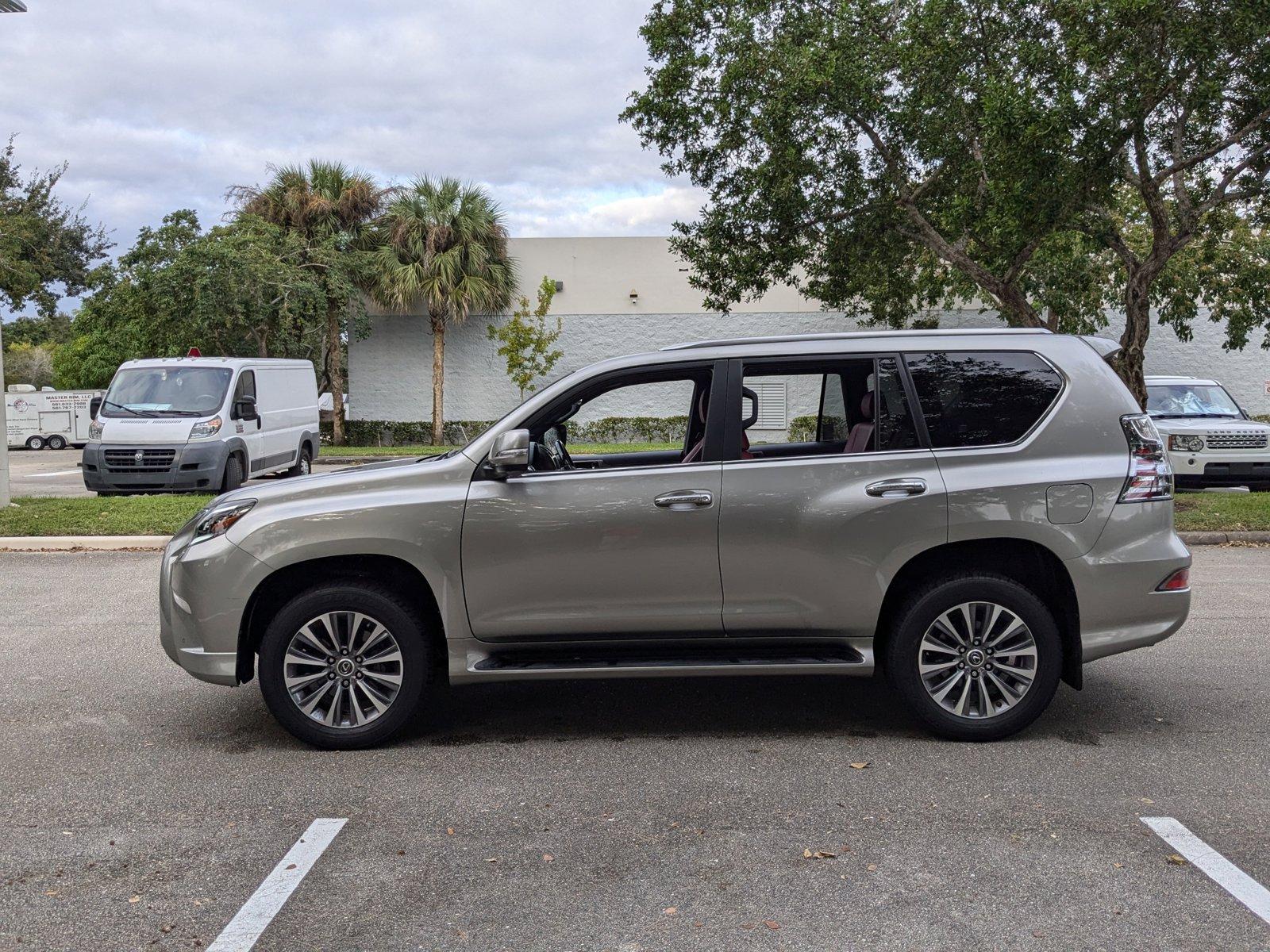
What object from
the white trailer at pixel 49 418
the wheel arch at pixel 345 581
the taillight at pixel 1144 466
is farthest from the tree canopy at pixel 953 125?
the white trailer at pixel 49 418

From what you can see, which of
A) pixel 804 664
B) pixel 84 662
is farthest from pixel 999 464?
pixel 84 662

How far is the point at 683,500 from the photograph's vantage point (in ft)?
16.8

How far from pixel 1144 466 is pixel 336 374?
29.8 m

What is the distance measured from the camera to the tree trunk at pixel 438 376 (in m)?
31.5

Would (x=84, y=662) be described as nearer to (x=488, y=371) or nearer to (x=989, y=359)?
(x=989, y=359)

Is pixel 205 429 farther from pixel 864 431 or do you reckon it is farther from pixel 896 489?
pixel 896 489

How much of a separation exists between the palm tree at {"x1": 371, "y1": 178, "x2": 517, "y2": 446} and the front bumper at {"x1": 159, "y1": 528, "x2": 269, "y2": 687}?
2570cm

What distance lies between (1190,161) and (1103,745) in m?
11.1

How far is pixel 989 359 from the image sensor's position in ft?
17.7

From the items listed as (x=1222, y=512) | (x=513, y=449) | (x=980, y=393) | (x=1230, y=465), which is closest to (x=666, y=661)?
(x=513, y=449)

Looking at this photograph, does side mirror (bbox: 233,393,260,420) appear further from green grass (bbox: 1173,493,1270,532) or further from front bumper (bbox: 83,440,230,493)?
green grass (bbox: 1173,493,1270,532)

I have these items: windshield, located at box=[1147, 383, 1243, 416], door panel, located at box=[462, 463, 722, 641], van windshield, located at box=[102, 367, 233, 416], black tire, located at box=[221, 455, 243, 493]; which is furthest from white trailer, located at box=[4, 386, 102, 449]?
door panel, located at box=[462, 463, 722, 641]

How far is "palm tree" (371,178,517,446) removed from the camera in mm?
30266

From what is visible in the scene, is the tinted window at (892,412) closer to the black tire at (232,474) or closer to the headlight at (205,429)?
the black tire at (232,474)
